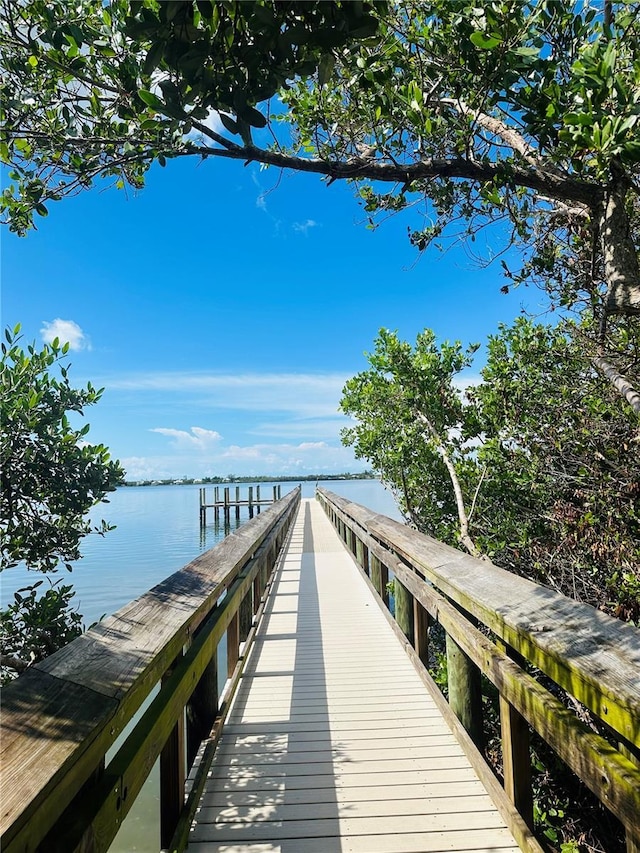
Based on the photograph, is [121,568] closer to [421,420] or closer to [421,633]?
[421,420]

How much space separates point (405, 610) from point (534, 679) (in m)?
2.40

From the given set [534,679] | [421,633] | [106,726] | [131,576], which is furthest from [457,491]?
[131,576]

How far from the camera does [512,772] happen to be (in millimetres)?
1727

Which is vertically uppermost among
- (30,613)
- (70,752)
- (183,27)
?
(183,27)

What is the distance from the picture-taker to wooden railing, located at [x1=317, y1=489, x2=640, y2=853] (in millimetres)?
1146

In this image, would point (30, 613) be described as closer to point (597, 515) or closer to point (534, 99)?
point (534, 99)

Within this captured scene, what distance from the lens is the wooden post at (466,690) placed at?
90.9 inches

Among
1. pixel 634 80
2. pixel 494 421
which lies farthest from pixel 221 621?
pixel 494 421

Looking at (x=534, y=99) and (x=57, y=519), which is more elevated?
(x=534, y=99)

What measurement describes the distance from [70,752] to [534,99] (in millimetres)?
3178

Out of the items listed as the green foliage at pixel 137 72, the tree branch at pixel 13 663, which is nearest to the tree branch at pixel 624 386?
the green foliage at pixel 137 72

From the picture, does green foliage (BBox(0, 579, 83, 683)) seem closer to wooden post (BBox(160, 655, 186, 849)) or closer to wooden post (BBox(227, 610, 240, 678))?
wooden post (BBox(227, 610, 240, 678))

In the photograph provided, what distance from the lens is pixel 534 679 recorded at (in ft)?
5.19

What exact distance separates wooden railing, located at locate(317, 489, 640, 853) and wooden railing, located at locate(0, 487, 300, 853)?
1108mm
